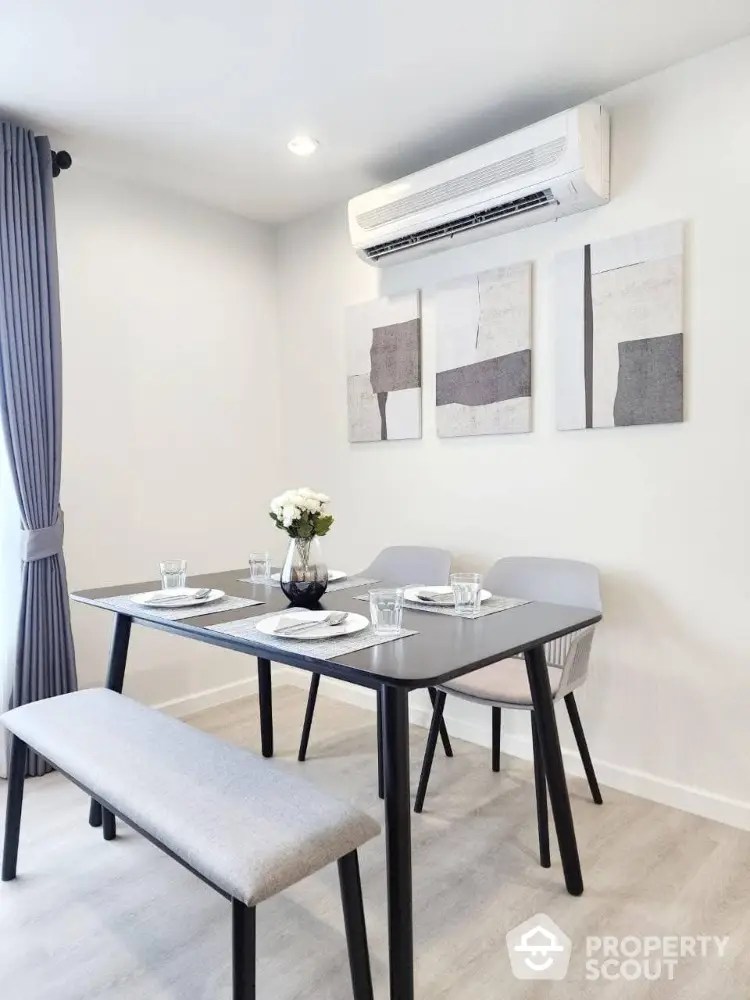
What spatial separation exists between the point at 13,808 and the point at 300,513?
3.81 feet

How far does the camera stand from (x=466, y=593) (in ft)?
6.11

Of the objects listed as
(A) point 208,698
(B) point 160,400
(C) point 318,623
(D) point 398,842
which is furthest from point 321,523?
(A) point 208,698

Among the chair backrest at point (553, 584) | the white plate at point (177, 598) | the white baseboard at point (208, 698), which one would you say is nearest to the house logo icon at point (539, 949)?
the chair backrest at point (553, 584)

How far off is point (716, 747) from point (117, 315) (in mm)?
2911

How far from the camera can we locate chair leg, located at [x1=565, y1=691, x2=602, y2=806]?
224 cm

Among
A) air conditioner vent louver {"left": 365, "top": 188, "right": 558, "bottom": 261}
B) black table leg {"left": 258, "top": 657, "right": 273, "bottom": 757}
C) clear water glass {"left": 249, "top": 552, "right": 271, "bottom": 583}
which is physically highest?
air conditioner vent louver {"left": 365, "top": 188, "right": 558, "bottom": 261}

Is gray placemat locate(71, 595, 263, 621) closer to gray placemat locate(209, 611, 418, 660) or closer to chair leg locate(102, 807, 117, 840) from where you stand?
gray placemat locate(209, 611, 418, 660)

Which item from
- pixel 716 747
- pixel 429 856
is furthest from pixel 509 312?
pixel 429 856

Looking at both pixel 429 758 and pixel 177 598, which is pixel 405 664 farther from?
pixel 429 758

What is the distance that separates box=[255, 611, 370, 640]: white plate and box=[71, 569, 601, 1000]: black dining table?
0.05 meters

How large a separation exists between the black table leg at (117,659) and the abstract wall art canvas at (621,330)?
67.0 inches

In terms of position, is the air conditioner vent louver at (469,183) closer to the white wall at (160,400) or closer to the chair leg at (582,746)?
the white wall at (160,400)

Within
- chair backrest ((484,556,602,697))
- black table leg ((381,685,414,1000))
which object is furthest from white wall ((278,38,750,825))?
black table leg ((381,685,414,1000))

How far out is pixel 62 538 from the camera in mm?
2686
